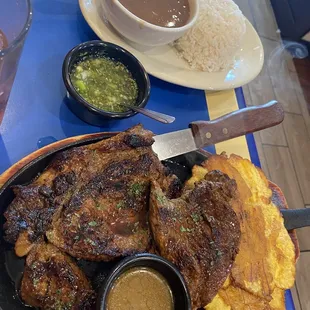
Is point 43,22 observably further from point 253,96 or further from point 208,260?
point 253,96

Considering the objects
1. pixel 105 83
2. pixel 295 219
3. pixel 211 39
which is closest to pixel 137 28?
pixel 105 83

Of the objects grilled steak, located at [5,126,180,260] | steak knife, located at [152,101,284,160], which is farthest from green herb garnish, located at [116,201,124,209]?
steak knife, located at [152,101,284,160]

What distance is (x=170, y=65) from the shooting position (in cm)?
239

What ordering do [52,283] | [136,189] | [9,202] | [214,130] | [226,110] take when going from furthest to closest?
1. [226,110]
2. [214,130]
3. [136,189]
4. [9,202]
5. [52,283]

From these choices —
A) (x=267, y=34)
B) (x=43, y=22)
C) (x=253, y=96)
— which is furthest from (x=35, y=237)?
(x=267, y=34)

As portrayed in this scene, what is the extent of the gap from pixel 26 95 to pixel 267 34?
2.77 m

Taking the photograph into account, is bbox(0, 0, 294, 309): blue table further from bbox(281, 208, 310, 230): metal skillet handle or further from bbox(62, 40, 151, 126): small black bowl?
bbox(281, 208, 310, 230): metal skillet handle

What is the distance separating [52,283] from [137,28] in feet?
4.08

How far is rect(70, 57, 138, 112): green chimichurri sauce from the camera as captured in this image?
2.03m

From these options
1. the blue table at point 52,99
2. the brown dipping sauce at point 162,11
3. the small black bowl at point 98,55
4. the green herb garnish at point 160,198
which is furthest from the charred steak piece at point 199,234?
the brown dipping sauce at point 162,11

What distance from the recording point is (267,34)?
164 inches

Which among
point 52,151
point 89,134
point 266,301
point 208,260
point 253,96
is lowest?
point 253,96

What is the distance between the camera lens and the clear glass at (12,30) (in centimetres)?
144

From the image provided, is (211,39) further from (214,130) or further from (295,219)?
(295,219)
